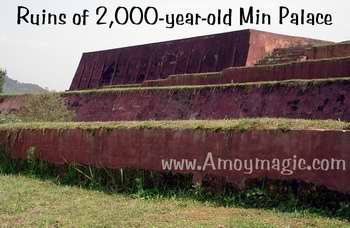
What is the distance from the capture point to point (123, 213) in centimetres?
477

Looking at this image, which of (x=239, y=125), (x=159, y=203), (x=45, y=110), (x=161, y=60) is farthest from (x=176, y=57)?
(x=159, y=203)

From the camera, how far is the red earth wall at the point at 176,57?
1452 centimetres

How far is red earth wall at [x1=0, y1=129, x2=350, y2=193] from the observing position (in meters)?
4.84

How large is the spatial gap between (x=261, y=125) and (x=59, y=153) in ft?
10.4

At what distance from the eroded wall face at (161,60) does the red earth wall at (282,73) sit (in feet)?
8.16

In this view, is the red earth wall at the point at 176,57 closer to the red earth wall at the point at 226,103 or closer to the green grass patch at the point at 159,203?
the red earth wall at the point at 226,103

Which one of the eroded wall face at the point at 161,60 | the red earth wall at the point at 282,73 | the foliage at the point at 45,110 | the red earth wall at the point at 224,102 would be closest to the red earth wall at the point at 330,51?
the red earth wall at the point at 282,73

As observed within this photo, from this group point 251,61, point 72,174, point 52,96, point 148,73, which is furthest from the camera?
point 148,73

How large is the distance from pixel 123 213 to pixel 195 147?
131 centimetres

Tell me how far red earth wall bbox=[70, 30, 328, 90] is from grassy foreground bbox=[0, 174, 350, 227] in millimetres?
9277

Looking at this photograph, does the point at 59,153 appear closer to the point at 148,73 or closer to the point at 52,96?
the point at 52,96

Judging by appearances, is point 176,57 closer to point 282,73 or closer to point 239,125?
point 282,73

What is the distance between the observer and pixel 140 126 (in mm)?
6270

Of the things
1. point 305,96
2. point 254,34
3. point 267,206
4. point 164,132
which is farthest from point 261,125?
point 254,34
